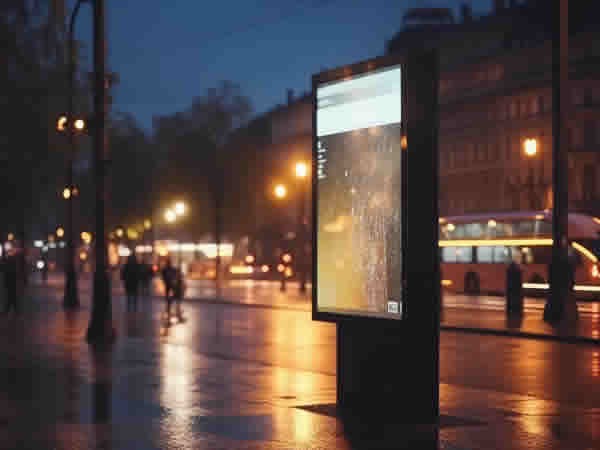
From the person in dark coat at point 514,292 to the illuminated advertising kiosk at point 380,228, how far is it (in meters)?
20.4

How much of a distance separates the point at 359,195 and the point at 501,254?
39.6m

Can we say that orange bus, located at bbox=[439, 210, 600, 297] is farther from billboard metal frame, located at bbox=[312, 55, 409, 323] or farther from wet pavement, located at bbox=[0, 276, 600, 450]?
billboard metal frame, located at bbox=[312, 55, 409, 323]

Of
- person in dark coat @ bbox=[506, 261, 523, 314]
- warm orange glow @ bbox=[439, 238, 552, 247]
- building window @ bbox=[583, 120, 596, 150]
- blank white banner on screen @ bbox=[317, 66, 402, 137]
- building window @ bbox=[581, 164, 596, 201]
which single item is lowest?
person in dark coat @ bbox=[506, 261, 523, 314]

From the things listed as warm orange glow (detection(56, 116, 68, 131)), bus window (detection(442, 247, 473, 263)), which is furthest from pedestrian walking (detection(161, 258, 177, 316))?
bus window (detection(442, 247, 473, 263))

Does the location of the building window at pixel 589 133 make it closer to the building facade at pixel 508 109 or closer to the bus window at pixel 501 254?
the building facade at pixel 508 109

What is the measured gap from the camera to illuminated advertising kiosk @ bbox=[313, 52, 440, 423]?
1104cm

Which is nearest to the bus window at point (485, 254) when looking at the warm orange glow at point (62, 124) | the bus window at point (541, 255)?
the bus window at point (541, 255)

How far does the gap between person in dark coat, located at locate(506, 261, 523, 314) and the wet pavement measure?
588 centimetres

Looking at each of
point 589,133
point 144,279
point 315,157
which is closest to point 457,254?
point 144,279

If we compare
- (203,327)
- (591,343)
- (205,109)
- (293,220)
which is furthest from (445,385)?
(293,220)

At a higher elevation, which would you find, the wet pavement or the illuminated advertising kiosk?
the illuminated advertising kiosk

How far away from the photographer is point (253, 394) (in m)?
14.2

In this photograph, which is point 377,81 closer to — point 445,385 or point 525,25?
point 445,385

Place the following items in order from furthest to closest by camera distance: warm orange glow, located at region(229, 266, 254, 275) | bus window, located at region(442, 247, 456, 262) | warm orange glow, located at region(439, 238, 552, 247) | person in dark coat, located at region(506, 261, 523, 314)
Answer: warm orange glow, located at region(229, 266, 254, 275)
bus window, located at region(442, 247, 456, 262)
warm orange glow, located at region(439, 238, 552, 247)
person in dark coat, located at region(506, 261, 523, 314)
